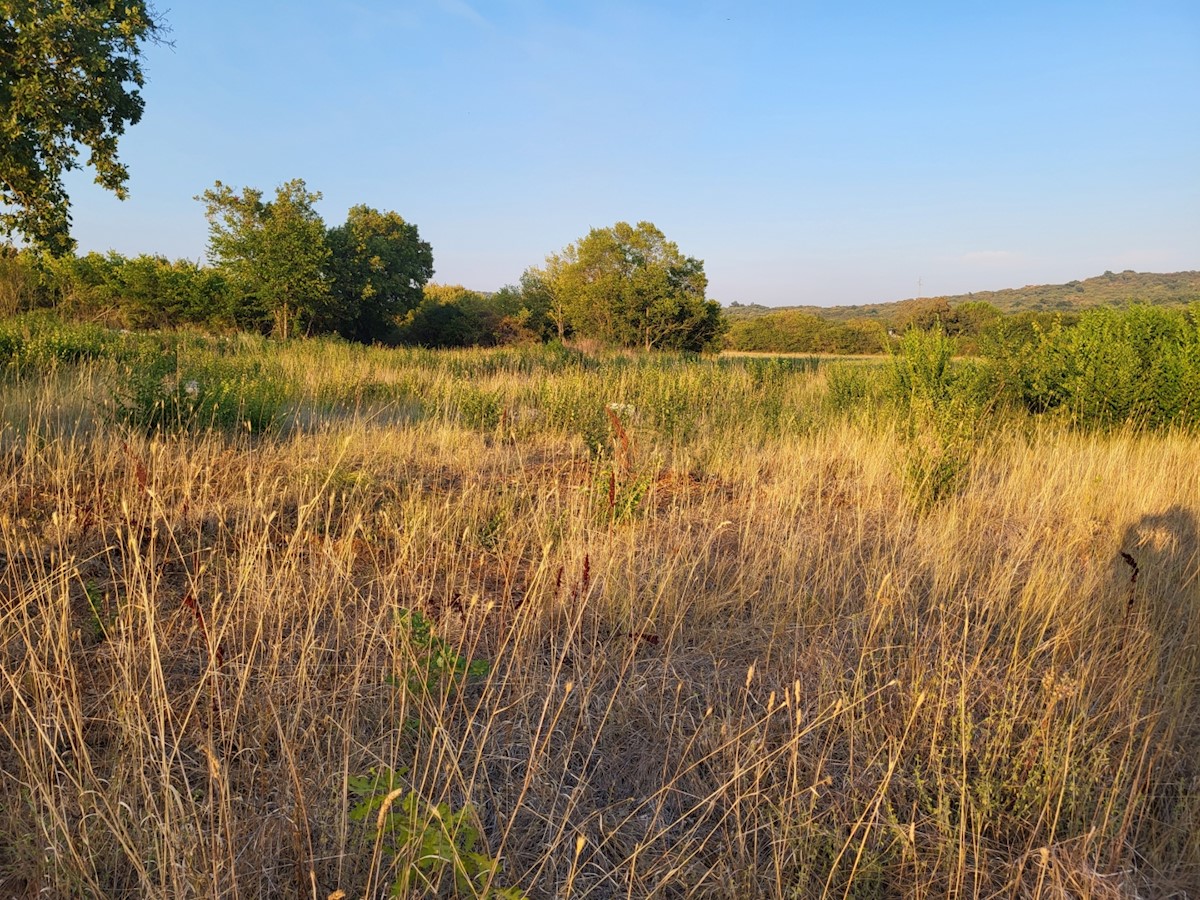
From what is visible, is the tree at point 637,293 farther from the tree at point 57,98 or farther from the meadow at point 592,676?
the meadow at point 592,676

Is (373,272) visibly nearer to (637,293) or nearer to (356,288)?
(356,288)

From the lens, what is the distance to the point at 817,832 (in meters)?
1.62

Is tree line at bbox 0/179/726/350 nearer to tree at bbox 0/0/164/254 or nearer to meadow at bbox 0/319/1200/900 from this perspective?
tree at bbox 0/0/164/254

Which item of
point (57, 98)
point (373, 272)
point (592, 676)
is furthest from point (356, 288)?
point (592, 676)

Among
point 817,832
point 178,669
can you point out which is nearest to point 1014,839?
point 817,832

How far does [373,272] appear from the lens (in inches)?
1179

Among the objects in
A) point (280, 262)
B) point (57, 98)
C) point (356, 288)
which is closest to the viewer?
point (57, 98)

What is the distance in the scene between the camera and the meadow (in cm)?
155

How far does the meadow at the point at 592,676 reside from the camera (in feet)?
5.09

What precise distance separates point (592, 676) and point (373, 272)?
30.7 meters

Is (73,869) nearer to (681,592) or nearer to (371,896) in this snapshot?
(371,896)

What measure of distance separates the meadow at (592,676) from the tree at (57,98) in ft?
17.4

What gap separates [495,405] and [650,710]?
17.2 feet

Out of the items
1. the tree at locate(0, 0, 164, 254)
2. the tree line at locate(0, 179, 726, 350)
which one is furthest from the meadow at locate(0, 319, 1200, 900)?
the tree line at locate(0, 179, 726, 350)
